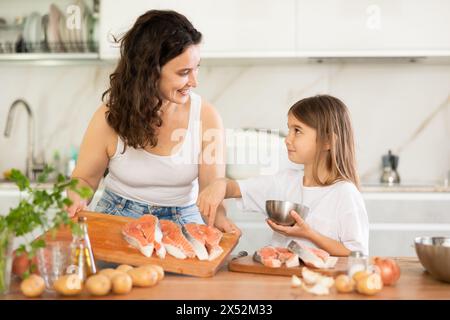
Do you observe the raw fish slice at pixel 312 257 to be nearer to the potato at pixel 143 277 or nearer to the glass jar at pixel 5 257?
the potato at pixel 143 277

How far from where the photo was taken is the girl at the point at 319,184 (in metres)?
2.16

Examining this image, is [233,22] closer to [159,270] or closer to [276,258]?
[276,258]

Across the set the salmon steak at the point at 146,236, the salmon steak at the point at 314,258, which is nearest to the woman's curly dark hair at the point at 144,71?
the salmon steak at the point at 146,236

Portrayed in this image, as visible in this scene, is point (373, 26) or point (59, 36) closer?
A: point (373, 26)

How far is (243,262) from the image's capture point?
1.83 metres

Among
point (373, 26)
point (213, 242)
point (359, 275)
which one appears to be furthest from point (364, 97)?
point (359, 275)

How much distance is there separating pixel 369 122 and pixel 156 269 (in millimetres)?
2927

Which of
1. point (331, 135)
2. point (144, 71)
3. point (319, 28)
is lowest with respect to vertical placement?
point (331, 135)

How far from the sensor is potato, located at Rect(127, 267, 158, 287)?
1.56 m

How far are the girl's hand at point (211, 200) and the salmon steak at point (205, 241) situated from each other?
0.45 feet

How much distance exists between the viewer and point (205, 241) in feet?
6.10

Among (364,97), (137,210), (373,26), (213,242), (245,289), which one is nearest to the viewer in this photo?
(245,289)

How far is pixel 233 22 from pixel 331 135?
175cm
